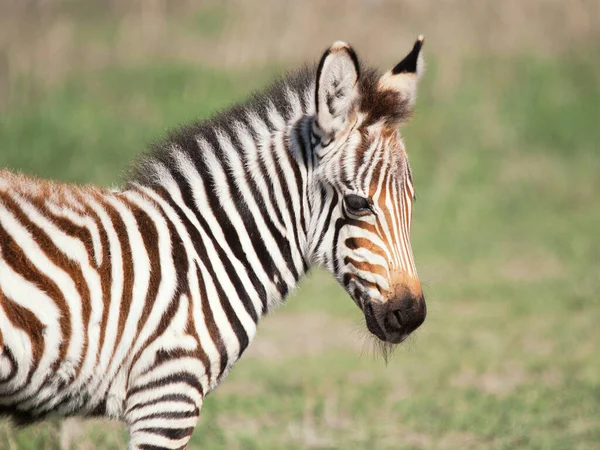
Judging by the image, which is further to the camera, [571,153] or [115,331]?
[571,153]

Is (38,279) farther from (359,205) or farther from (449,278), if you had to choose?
(449,278)

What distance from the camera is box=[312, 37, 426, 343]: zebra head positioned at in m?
3.41

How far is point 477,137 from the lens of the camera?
42.2 ft

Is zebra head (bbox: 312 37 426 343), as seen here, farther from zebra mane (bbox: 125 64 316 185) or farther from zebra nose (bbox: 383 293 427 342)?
zebra mane (bbox: 125 64 316 185)

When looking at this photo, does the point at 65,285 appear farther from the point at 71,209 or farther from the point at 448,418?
the point at 448,418

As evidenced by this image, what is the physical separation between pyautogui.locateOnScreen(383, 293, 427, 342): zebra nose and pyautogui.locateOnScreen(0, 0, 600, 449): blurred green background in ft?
→ 6.32

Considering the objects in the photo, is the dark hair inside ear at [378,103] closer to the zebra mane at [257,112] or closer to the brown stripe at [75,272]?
the zebra mane at [257,112]

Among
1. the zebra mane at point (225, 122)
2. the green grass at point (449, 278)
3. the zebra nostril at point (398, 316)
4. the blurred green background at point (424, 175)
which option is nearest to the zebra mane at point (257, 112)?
the zebra mane at point (225, 122)

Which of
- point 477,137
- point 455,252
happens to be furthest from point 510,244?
point 477,137

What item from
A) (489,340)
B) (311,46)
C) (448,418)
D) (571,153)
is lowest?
(448,418)

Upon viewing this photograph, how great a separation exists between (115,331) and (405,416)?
3.35 m

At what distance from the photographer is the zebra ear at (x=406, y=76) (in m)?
3.71

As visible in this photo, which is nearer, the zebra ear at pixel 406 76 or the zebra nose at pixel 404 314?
the zebra nose at pixel 404 314

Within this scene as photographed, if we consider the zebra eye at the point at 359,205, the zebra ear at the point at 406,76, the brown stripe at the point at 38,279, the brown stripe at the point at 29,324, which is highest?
the zebra ear at the point at 406,76
